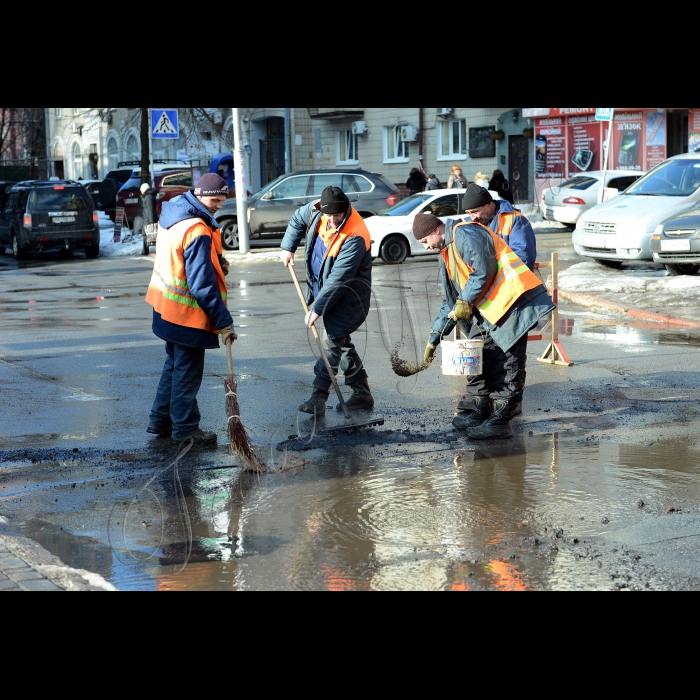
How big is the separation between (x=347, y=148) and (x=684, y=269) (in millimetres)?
26548

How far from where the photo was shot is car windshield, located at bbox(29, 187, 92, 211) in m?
23.3

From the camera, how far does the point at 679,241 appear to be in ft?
48.8

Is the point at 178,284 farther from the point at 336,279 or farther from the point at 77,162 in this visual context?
the point at 77,162

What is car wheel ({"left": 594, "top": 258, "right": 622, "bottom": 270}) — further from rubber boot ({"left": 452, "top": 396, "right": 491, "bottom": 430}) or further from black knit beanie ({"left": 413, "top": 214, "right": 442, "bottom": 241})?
black knit beanie ({"left": 413, "top": 214, "right": 442, "bottom": 241})

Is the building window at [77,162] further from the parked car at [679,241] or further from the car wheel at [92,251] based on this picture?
the parked car at [679,241]

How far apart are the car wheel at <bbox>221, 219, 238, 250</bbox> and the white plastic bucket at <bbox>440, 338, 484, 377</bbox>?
54.4 feet

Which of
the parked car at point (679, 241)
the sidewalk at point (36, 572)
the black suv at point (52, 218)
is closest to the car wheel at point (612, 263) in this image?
the parked car at point (679, 241)

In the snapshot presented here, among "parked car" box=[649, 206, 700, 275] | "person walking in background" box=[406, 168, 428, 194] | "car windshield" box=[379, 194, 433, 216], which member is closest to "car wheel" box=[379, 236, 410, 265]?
"car windshield" box=[379, 194, 433, 216]

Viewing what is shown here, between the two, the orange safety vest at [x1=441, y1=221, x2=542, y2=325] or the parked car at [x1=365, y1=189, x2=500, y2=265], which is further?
the parked car at [x1=365, y1=189, x2=500, y2=265]

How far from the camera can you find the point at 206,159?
44.7m

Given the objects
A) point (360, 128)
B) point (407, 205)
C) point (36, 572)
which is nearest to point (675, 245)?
point (407, 205)
